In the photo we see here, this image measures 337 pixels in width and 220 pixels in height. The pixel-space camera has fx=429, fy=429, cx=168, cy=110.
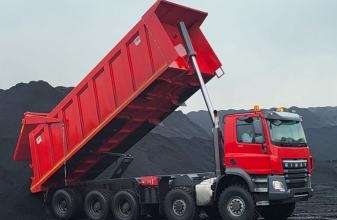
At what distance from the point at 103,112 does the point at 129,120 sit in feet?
2.29

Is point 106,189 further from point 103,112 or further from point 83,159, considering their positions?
point 103,112

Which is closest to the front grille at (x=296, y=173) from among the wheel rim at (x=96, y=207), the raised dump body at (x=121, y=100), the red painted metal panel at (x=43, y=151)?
the raised dump body at (x=121, y=100)

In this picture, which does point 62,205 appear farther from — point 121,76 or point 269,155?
point 269,155

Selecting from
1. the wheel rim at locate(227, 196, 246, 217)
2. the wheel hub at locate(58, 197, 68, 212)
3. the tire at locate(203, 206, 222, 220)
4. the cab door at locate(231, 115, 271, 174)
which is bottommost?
the tire at locate(203, 206, 222, 220)

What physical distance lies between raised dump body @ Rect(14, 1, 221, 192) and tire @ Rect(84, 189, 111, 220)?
1.09 metres

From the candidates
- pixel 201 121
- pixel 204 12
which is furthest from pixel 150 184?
pixel 201 121

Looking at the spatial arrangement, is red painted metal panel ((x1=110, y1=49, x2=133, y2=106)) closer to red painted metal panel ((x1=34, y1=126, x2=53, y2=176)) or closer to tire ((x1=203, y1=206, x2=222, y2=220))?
red painted metal panel ((x1=34, y1=126, x2=53, y2=176))

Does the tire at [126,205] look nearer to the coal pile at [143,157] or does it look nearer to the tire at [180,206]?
the tire at [180,206]

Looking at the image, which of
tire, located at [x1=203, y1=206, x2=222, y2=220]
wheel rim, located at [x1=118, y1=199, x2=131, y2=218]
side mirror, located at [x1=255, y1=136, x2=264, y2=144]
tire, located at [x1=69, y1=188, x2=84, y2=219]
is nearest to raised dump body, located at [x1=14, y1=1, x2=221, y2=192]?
tire, located at [x1=69, y1=188, x2=84, y2=219]

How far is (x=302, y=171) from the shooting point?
9.26 metres

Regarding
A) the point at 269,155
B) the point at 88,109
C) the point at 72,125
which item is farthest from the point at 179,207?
the point at 72,125

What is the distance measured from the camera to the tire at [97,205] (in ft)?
35.9

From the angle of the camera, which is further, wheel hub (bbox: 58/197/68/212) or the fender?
wheel hub (bbox: 58/197/68/212)

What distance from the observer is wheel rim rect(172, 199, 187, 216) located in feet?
31.7
